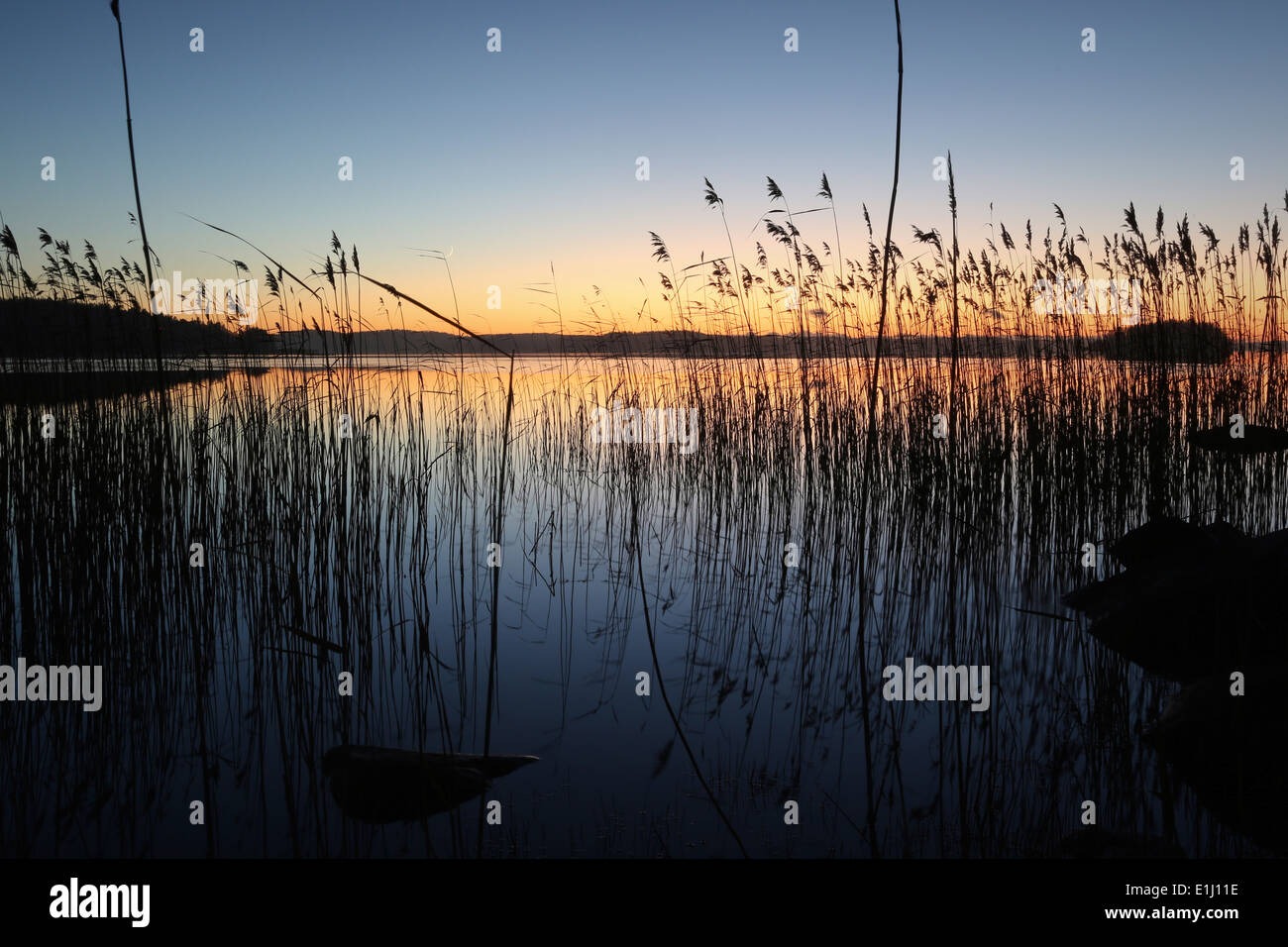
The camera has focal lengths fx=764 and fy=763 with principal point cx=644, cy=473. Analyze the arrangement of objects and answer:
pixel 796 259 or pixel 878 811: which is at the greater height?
pixel 796 259

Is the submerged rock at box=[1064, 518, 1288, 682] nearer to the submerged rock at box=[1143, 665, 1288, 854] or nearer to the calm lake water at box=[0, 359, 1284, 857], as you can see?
the calm lake water at box=[0, 359, 1284, 857]

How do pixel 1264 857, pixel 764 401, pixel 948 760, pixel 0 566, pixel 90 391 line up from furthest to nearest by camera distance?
1. pixel 764 401
2. pixel 90 391
3. pixel 0 566
4. pixel 948 760
5. pixel 1264 857

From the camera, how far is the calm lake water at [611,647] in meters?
1.59

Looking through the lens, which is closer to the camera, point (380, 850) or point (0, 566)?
point (380, 850)

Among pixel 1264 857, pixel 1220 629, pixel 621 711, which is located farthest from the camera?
pixel 1220 629

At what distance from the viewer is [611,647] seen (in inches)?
103

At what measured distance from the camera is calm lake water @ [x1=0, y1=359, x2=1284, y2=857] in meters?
1.59

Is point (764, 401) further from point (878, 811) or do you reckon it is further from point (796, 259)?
point (878, 811)

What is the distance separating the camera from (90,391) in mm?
3197

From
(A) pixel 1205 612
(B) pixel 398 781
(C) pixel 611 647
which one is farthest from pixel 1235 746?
(B) pixel 398 781

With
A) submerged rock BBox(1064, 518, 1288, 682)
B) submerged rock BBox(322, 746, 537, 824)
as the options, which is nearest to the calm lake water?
submerged rock BBox(322, 746, 537, 824)

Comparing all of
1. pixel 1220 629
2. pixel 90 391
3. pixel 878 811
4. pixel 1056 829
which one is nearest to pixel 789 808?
pixel 878 811

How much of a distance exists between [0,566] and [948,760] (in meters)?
3.09
